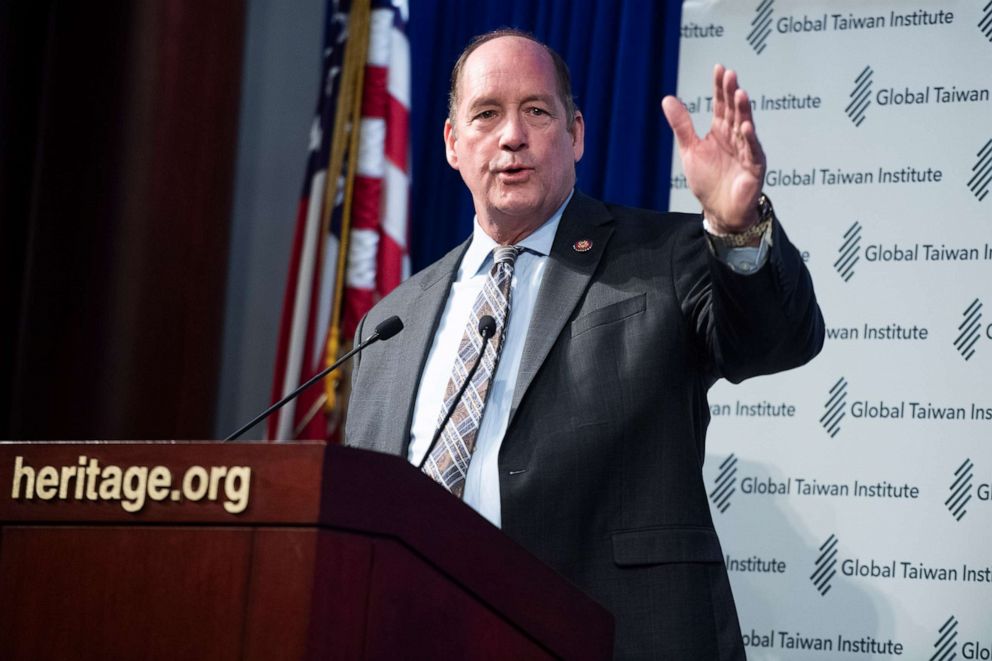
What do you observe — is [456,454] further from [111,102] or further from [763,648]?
[111,102]

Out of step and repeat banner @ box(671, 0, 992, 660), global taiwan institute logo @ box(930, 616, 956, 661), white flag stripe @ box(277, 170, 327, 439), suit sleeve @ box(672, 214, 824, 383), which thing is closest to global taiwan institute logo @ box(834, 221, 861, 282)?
step and repeat banner @ box(671, 0, 992, 660)

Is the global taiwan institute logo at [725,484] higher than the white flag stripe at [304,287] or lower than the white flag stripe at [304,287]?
lower

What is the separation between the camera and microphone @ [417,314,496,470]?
2.37 meters

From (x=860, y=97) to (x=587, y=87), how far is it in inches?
38.8

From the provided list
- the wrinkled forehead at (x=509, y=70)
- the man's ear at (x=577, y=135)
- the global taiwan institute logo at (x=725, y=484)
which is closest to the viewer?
the wrinkled forehead at (x=509, y=70)

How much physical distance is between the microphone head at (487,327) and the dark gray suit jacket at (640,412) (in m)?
0.08

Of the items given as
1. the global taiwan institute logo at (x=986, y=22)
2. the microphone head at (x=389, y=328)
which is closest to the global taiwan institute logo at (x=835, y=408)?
the global taiwan institute logo at (x=986, y=22)

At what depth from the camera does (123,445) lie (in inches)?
64.7

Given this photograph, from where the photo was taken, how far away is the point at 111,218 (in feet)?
15.1

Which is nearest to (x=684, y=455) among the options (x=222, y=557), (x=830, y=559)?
(x=222, y=557)

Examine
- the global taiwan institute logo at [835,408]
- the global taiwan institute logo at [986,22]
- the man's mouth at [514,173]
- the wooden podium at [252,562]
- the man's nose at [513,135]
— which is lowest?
the wooden podium at [252,562]

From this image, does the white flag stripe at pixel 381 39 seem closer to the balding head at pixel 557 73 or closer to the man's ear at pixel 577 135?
the balding head at pixel 557 73

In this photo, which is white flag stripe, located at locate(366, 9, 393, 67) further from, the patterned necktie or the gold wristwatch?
the gold wristwatch

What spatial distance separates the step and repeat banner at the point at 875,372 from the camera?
3646 millimetres
